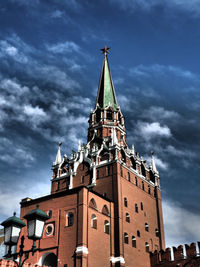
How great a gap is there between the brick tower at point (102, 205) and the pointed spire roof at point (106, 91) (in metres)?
0.20

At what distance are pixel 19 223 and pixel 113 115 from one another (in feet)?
135

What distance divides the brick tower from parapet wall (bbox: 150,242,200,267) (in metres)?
1.49

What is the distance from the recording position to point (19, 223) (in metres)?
11.9

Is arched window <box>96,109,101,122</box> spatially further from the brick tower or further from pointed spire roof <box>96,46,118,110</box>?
pointed spire roof <box>96,46,118,110</box>

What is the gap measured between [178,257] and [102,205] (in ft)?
36.0

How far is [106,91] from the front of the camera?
56.1m

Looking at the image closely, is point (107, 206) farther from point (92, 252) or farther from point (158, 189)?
point (158, 189)

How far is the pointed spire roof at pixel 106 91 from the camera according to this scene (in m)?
54.2

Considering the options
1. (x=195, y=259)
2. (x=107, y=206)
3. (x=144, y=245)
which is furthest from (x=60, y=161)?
(x=195, y=259)

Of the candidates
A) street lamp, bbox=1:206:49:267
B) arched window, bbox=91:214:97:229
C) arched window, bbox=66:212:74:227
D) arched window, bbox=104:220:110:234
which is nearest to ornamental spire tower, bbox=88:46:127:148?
arched window, bbox=104:220:110:234

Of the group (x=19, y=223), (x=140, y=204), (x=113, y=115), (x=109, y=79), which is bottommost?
(x=19, y=223)

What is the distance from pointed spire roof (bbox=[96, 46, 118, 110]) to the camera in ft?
178

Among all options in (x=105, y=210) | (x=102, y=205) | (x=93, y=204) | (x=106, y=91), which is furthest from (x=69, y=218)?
(x=106, y=91)

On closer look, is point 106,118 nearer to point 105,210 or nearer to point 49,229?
point 105,210
